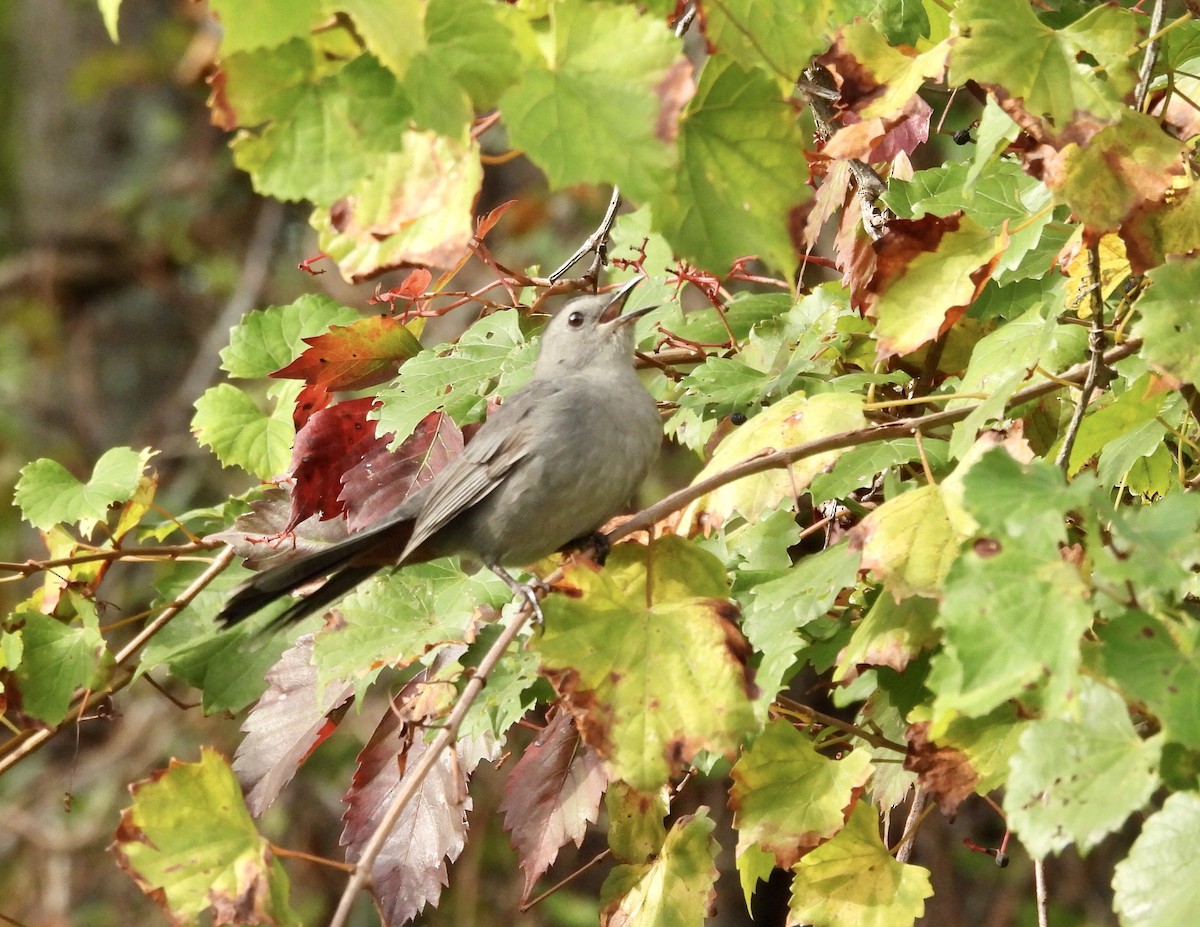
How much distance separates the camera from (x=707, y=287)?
324 cm

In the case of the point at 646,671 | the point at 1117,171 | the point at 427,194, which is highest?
the point at 427,194

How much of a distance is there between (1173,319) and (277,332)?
7.46 feet

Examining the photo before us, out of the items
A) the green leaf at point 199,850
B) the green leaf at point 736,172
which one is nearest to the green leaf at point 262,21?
the green leaf at point 736,172

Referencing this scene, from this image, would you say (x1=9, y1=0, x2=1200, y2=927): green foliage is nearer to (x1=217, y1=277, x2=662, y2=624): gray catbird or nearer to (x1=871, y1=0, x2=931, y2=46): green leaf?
(x1=871, y1=0, x2=931, y2=46): green leaf

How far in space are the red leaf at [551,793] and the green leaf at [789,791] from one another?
1.17 feet

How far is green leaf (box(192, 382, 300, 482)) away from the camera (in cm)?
344

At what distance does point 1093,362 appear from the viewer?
222 centimetres

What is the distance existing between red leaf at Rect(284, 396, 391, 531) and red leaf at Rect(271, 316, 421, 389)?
7 centimetres

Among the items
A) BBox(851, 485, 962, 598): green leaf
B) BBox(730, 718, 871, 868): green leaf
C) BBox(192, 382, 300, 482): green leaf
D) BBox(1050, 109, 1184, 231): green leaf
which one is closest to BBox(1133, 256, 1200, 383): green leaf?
BBox(1050, 109, 1184, 231): green leaf

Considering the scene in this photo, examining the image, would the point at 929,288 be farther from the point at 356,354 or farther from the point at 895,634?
the point at 356,354

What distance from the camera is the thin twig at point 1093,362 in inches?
83.7

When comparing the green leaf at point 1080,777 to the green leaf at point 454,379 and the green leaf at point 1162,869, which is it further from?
the green leaf at point 454,379

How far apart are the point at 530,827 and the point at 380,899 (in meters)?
0.34

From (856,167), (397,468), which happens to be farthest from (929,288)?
(397,468)
